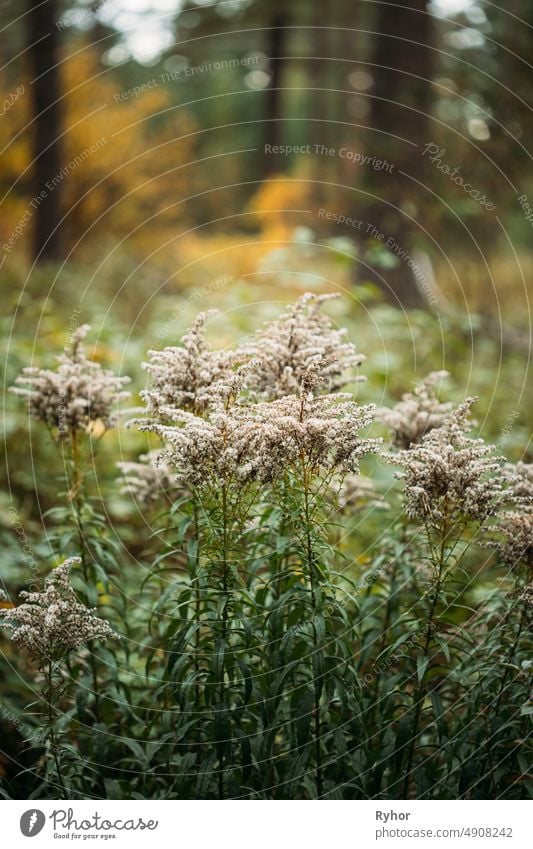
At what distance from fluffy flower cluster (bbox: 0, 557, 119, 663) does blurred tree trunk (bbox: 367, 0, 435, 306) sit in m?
7.82

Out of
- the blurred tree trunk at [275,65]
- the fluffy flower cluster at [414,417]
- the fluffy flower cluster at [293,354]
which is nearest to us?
the fluffy flower cluster at [293,354]

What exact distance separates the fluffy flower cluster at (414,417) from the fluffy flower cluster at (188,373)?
102 cm

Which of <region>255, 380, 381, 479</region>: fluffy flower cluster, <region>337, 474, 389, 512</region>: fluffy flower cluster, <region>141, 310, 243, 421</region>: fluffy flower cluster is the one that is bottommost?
<region>255, 380, 381, 479</region>: fluffy flower cluster

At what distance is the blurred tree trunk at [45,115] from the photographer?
39.2 feet

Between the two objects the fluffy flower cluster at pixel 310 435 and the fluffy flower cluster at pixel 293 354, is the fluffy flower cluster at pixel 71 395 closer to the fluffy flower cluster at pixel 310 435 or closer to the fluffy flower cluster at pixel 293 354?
the fluffy flower cluster at pixel 293 354

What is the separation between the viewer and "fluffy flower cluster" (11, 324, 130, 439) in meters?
3.94

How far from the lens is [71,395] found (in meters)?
3.97

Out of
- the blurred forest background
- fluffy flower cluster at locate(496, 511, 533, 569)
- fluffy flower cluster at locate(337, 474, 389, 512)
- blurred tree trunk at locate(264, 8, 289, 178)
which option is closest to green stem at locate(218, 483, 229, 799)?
fluffy flower cluster at locate(337, 474, 389, 512)

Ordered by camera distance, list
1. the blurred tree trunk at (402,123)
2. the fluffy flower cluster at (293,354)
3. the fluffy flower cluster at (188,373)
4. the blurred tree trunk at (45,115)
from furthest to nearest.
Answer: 1. the blurred tree trunk at (45,115)
2. the blurred tree trunk at (402,123)
3. the fluffy flower cluster at (293,354)
4. the fluffy flower cluster at (188,373)

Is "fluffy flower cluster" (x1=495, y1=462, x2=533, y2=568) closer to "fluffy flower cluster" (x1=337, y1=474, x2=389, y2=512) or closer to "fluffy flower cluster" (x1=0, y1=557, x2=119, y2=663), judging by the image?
"fluffy flower cluster" (x1=337, y1=474, x2=389, y2=512)

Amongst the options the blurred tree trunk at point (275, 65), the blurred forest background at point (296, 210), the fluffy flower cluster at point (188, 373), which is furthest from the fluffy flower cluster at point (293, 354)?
the blurred tree trunk at point (275, 65)

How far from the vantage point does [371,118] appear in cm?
1067
